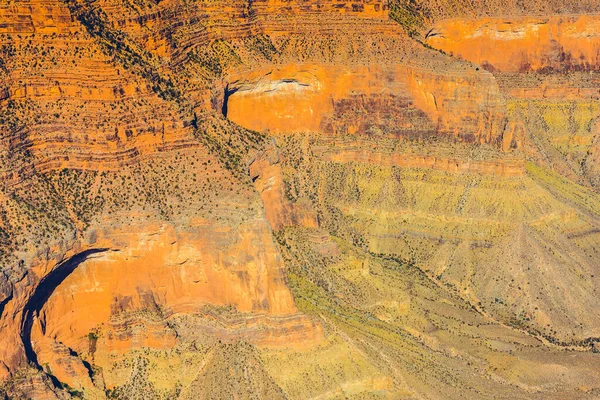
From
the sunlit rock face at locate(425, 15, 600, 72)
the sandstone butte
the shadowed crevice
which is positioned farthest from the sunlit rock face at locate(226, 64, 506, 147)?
the shadowed crevice

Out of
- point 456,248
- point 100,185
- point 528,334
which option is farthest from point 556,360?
Result: point 100,185

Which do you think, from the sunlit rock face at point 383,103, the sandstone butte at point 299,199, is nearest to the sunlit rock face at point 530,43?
the sandstone butte at point 299,199

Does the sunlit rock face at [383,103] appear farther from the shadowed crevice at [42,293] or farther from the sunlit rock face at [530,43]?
the shadowed crevice at [42,293]

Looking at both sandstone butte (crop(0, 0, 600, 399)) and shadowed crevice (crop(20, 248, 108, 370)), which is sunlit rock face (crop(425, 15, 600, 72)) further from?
shadowed crevice (crop(20, 248, 108, 370))

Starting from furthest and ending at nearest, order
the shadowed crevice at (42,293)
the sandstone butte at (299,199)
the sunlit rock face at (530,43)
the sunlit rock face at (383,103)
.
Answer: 1. the sunlit rock face at (530,43)
2. the sunlit rock face at (383,103)
3. the sandstone butte at (299,199)
4. the shadowed crevice at (42,293)

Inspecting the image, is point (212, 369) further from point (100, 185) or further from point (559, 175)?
point (559, 175)

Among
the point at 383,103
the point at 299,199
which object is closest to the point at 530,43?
the point at 383,103

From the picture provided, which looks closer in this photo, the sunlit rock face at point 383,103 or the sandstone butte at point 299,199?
the sandstone butte at point 299,199

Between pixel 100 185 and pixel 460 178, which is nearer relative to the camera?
pixel 100 185
